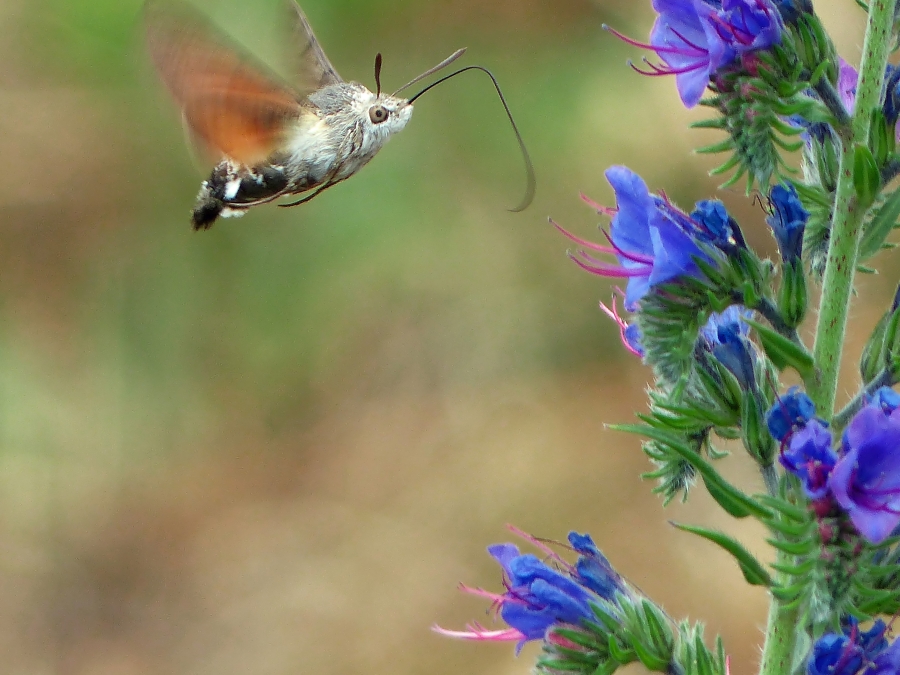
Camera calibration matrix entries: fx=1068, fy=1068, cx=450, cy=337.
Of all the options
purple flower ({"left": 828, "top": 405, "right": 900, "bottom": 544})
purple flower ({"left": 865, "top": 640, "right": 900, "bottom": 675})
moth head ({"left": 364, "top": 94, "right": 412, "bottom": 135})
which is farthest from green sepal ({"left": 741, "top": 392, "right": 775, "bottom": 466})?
moth head ({"left": 364, "top": 94, "right": 412, "bottom": 135})

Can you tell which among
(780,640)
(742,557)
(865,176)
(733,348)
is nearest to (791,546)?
(742,557)

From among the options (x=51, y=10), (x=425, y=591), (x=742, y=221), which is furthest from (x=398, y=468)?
(x=51, y=10)

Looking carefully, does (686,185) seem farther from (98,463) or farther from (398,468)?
(98,463)

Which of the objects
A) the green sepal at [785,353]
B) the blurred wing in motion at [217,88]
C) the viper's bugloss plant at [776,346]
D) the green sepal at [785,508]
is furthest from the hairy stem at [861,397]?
the blurred wing in motion at [217,88]

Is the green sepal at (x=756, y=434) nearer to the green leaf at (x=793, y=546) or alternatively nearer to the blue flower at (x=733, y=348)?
the blue flower at (x=733, y=348)

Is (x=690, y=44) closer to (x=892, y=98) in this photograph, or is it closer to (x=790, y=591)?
(x=892, y=98)

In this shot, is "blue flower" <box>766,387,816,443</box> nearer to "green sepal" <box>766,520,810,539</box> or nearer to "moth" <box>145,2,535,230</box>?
"green sepal" <box>766,520,810,539</box>
